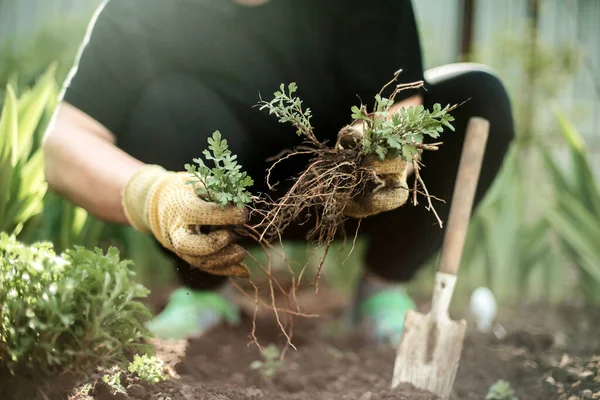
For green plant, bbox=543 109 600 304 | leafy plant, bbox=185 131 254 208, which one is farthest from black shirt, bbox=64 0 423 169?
green plant, bbox=543 109 600 304

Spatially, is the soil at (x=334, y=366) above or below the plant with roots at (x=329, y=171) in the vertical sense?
below

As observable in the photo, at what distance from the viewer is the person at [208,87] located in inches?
43.9

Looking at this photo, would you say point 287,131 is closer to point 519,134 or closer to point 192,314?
point 192,314

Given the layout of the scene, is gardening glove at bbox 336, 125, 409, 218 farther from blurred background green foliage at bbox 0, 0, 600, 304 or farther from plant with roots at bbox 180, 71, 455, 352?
blurred background green foliage at bbox 0, 0, 600, 304

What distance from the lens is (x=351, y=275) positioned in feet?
5.01

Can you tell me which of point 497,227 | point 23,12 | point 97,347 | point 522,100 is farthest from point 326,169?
point 522,100

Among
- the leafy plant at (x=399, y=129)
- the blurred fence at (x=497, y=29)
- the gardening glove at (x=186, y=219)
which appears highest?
the blurred fence at (x=497, y=29)

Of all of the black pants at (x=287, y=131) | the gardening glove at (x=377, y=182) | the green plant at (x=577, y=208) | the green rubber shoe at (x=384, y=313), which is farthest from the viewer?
the green plant at (x=577, y=208)

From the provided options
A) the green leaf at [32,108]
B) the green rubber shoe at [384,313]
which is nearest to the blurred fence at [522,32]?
the green rubber shoe at [384,313]

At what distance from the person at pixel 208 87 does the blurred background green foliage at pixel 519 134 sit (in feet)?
0.42

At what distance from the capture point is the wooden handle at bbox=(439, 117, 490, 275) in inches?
46.8

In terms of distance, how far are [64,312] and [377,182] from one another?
19.8 inches

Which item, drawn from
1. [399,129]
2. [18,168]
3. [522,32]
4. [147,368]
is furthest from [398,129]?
[522,32]

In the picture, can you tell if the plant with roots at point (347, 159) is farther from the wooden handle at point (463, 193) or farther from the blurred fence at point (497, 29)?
the blurred fence at point (497, 29)
